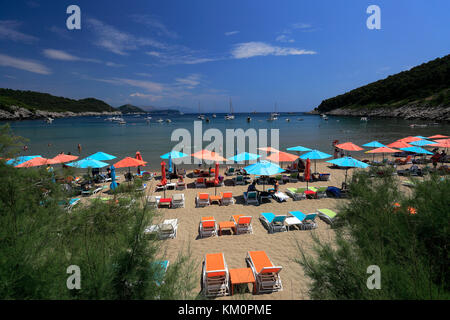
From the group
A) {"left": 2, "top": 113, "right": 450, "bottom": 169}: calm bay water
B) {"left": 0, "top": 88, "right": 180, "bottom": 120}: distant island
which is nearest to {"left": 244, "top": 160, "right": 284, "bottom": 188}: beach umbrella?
{"left": 2, "top": 113, "right": 450, "bottom": 169}: calm bay water

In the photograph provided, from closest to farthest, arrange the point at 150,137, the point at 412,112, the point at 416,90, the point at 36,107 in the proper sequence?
1. the point at 150,137
2. the point at 412,112
3. the point at 416,90
4. the point at 36,107

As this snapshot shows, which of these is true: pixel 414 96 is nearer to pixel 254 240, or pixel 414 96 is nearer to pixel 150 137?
pixel 150 137

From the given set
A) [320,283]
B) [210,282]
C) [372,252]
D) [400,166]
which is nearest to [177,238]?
[210,282]

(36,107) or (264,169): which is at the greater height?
(36,107)

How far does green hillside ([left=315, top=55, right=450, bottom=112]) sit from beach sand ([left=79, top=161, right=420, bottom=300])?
72891mm

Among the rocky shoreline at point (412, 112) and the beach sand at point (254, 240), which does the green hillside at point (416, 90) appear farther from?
the beach sand at point (254, 240)

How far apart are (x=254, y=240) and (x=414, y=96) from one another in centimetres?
A: 9619

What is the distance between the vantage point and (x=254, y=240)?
7543mm

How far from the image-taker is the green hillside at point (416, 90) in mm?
65450

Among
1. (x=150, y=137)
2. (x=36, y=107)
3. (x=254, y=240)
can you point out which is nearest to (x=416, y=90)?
(x=150, y=137)

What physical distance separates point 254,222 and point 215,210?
2138 millimetres

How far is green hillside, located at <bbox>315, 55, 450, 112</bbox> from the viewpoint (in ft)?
215

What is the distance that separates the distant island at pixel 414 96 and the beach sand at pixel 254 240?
217ft

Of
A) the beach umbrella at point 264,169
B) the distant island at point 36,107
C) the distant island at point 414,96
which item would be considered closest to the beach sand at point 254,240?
the beach umbrella at point 264,169
